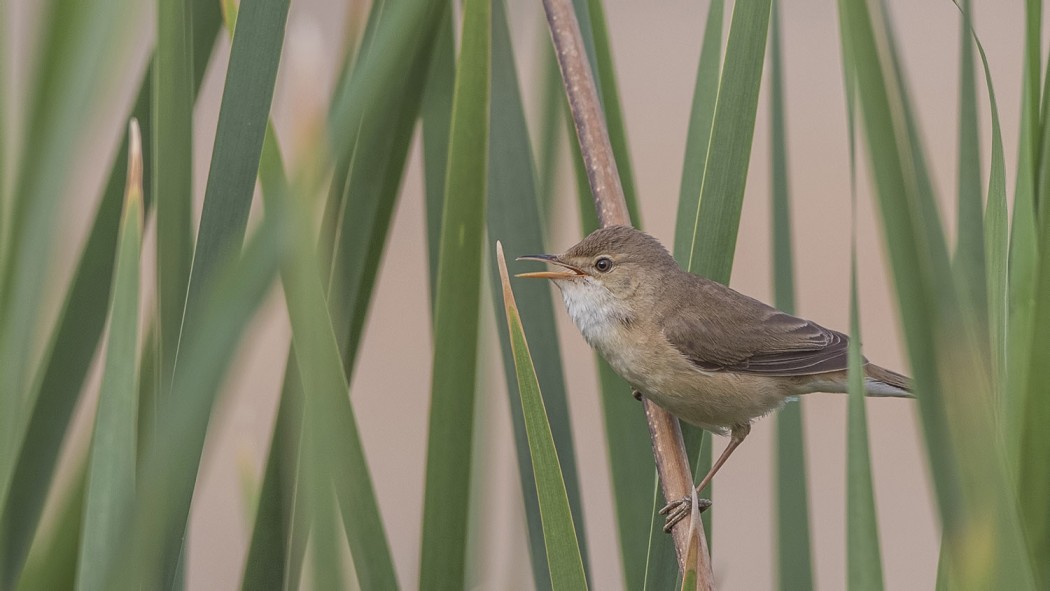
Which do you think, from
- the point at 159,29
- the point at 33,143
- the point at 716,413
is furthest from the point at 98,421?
the point at 716,413

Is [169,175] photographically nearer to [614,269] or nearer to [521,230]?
[521,230]

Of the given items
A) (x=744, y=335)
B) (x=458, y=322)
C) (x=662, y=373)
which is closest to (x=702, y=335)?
(x=744, y=335)

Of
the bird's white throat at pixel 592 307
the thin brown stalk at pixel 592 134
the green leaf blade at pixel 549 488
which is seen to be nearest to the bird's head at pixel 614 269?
the bird's white throat at pixel 592 307

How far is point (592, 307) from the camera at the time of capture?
212 cm

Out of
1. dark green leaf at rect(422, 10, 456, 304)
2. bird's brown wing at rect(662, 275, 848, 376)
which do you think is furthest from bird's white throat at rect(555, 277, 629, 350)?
dark green leaf at rect(422, 10, 456, 304)

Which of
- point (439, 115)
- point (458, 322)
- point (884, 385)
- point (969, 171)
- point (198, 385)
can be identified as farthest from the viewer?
point (884, 385)

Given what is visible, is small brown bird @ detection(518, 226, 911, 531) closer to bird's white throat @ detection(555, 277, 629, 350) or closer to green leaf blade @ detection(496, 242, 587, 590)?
bird's white throat @ detection(555, 277, 629, 350)

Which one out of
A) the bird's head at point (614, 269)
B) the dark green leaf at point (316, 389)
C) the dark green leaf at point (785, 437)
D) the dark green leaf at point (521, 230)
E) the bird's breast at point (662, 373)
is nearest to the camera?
the dark green leaf at point (316, 389)

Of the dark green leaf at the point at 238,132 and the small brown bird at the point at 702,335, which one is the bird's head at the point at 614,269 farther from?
the dark green leaf at the point at 238,132

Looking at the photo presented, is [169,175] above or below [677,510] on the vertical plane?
above

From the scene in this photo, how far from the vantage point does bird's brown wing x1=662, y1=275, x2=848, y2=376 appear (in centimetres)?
212

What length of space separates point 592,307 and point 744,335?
35cm

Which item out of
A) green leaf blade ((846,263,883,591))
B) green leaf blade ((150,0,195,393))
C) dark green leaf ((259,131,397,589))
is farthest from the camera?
green leaf blade ((150,0,195,393))

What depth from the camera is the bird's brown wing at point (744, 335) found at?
212 centimetres
